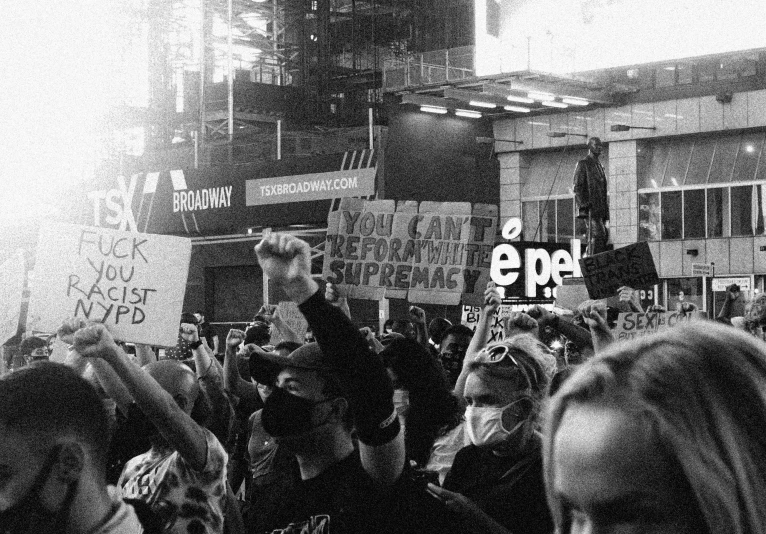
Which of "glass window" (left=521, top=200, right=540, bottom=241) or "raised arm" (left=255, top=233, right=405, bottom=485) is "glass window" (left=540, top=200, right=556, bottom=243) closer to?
"glass window" (left=521, top=200, right=540, bottom=241)

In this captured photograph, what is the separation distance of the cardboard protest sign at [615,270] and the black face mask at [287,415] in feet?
23.3

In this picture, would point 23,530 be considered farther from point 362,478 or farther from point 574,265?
Result: point 574,265

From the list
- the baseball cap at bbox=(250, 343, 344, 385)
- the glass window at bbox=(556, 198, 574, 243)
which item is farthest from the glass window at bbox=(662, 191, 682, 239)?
the baseball cap at bbox=(250, 343, 344, 385)

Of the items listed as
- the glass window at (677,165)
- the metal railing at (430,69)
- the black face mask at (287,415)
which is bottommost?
the black face mask at (287,415)

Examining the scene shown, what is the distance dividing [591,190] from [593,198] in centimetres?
13

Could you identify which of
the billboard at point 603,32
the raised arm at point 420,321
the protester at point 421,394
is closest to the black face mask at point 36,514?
Result: the protester at point 421,394

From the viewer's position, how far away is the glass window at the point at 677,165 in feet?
123

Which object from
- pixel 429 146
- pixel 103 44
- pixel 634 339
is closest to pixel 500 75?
pixel 429 146

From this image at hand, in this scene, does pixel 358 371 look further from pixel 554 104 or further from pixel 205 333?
pixel 554 104

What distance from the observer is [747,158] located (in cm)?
3600

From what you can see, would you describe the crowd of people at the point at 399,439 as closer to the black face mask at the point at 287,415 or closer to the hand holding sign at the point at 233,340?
the black face mask at the point at 287,415

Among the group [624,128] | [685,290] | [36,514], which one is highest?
[624,128]

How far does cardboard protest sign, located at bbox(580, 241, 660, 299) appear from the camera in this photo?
10.5 m

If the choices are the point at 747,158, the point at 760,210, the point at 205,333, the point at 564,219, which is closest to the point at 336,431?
the point at 205,333
